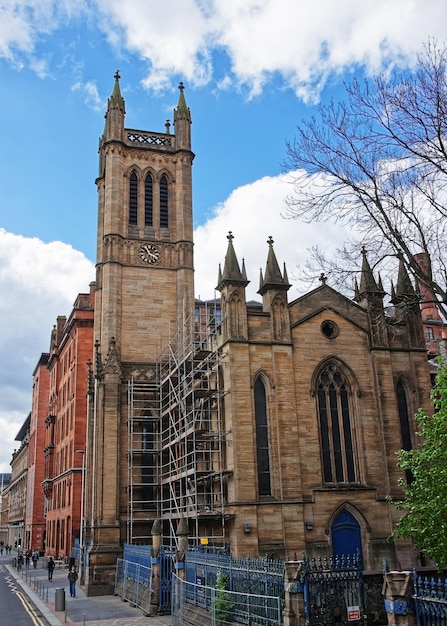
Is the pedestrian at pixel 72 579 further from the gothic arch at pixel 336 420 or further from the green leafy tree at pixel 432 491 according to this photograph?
the green leafy tree at pixel 432 491

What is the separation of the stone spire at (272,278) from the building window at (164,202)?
469 inches

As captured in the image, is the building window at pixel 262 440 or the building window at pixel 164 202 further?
the building window at pixel 164 202

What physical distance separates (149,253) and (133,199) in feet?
13.1

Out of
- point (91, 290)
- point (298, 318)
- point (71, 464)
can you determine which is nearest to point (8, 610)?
point (298, 318)

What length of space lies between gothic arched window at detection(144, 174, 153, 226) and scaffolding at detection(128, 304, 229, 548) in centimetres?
717

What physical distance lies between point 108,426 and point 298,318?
1142cm

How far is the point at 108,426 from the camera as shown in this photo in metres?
32.8

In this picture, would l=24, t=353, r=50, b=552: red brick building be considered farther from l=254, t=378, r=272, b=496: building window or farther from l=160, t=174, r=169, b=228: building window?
l=254, t=378, r=272, b=496: building window

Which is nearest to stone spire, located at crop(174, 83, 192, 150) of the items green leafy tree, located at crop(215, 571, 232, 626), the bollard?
the bollard

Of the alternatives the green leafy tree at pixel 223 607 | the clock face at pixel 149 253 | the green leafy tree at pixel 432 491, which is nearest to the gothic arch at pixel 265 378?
the green leafy tree at pixel 432 491

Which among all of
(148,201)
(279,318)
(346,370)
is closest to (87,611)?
(279,318)

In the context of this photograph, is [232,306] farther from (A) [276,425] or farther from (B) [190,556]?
(B) [190,556]

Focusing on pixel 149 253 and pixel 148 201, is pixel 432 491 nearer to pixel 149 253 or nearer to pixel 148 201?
pixel 149 253

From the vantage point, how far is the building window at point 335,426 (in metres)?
28.0
